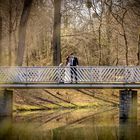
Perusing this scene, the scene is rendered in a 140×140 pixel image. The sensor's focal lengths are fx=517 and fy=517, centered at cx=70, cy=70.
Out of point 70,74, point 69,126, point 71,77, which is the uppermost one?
point 70,74

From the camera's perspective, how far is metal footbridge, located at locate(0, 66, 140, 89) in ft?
96.2

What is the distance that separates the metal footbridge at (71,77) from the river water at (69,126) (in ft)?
6.57

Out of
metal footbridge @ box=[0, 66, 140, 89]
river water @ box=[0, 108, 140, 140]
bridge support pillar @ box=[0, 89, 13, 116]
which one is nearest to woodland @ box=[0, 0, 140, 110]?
bridge support pillar @ box=[0, 89, 13, 116]

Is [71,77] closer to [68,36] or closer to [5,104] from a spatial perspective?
[5,104]

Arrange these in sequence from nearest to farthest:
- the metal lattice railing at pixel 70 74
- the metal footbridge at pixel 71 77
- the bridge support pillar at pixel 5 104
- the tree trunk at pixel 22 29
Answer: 1. the metal footbridge at pixel 71 77
2. the metal lattice railing at pixel 70 74
3. the bridge support pillar at pixel 5 104
4. the tree trunk at pixel 22 29

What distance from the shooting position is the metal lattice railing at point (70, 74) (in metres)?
29.4

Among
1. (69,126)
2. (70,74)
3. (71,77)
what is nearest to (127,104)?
(71,77)

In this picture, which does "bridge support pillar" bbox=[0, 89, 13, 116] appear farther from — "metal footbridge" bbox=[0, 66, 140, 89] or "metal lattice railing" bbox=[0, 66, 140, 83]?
"metal lattice railing" bbox=[0, 66, 140, 83]

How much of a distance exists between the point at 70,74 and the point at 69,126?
147 inches

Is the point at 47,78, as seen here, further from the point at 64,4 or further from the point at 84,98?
the point at 64,4

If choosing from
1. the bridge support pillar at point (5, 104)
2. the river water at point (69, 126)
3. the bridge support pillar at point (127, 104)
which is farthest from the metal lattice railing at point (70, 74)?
the river water at point (69, 126)

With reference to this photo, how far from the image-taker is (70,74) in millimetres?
29672

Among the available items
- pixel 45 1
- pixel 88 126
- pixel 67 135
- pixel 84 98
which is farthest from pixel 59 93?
pixel 67 135

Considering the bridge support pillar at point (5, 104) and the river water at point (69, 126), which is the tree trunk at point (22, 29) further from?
the bridge support pillar at point (5, 104)
